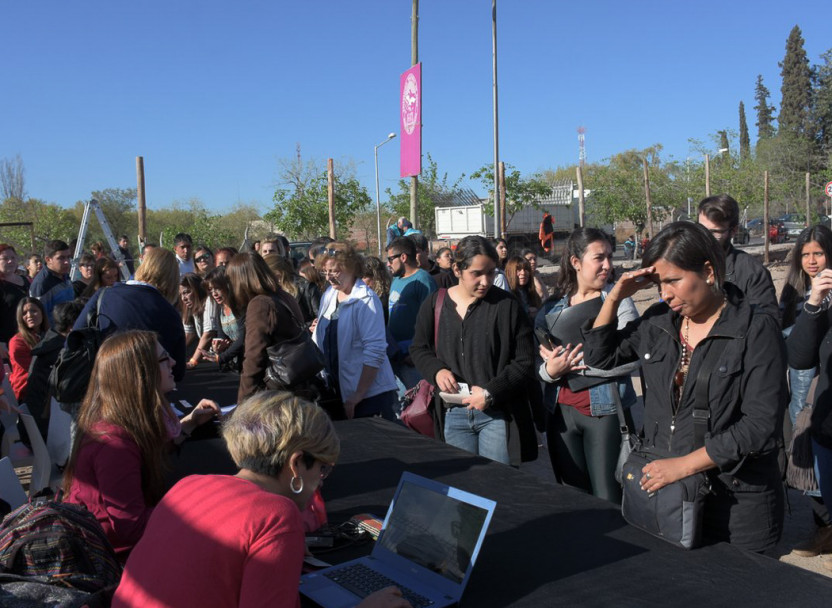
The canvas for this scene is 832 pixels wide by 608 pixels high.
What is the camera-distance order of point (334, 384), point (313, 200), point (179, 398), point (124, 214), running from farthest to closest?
point (124, 214) < point (313, 200) < point (179, 398) < point (334, 384)

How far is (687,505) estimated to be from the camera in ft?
6.72

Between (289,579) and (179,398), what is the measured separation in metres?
3.51

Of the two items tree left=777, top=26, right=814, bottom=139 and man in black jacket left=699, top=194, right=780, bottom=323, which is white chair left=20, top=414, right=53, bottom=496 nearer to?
man in black jacket left=699, top=194, right=780, bottom=323

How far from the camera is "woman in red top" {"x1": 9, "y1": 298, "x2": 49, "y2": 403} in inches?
209

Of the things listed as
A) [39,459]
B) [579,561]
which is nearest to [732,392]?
[579,561]

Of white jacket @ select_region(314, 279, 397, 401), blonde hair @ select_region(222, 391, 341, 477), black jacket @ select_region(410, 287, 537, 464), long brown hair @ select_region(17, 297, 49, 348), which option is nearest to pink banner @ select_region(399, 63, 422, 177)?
long brown hair @ select_region(17, 297, 49, 348)

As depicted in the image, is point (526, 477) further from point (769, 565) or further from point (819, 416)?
point (819, 416)

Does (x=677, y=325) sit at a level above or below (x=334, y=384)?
above

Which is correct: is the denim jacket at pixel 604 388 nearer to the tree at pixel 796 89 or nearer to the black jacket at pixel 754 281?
the black jacket at pixel 754 281

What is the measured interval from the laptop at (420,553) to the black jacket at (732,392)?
2.32 feet

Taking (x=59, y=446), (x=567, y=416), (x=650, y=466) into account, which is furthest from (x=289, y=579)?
(x=59, y=446)

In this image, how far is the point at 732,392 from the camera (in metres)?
2.17

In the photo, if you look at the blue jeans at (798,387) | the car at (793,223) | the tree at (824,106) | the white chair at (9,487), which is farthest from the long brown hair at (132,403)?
the tree at (824,106)

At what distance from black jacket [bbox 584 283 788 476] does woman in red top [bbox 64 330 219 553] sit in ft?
5.79
